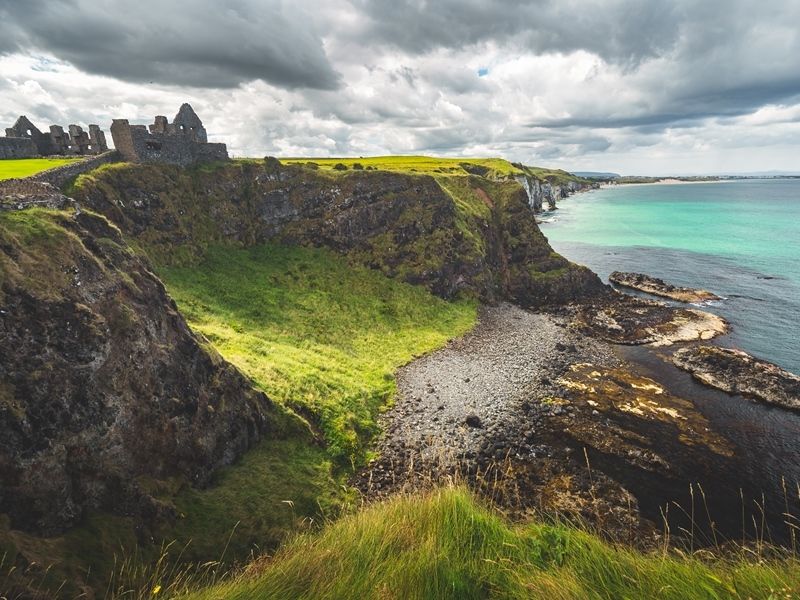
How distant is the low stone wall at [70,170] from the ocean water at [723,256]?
242 ft

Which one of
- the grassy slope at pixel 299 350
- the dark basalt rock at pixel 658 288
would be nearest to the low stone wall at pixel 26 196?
the grassy slope at pixel 299 350

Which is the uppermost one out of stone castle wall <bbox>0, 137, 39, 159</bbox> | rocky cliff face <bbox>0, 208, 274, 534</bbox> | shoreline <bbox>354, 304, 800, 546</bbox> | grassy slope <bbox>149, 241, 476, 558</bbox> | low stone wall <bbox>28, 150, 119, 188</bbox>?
stone castle wall <bbox>0, 137, 39, 159</bbox>

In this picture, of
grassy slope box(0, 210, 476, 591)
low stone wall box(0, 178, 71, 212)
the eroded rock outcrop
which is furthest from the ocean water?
low stone wall box(0, 178, 71, 212)

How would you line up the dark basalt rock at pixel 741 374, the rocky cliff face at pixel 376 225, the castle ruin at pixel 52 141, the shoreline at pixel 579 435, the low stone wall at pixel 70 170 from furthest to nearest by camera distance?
the rocky cliff face at pixel 376 225
the castle ruin at pixel 52 141
the low stone wall at pixel 70 170
the dark basalt rock at pixel 741 374
the shoreline at pixel 579 435

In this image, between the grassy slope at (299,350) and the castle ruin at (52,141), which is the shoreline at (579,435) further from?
the castle ruin at (52,141)

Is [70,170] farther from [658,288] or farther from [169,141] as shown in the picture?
[658,288]

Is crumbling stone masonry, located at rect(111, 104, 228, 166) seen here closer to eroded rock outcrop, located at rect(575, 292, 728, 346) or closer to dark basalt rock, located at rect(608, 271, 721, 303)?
eroded rock outcrop, located at rect(575, 292, 728, 346)

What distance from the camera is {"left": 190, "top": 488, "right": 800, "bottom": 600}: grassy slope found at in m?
5.05

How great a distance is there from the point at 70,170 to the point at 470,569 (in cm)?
5260

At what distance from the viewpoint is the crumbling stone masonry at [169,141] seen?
53.0 metres

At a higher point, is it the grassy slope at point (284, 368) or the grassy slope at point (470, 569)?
the grassy slope at point (470, 569)

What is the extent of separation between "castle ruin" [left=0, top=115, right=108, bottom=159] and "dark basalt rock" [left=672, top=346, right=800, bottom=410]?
7568 cm

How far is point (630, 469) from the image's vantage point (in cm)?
2870

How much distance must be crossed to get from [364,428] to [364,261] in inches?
1474
